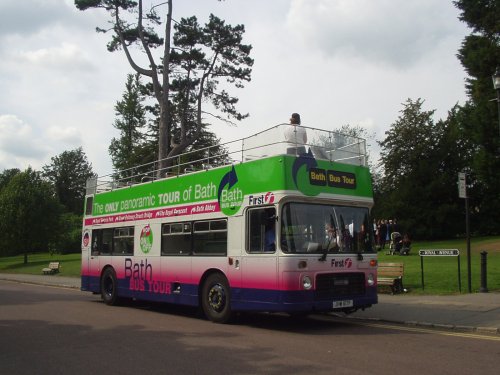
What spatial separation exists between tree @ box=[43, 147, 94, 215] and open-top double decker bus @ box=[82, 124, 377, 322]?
337 ft

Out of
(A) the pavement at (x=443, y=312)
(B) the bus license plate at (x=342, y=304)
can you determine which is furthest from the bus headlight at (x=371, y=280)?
(A) the pavement at (x=443, y=312)

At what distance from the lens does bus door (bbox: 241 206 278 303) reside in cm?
986

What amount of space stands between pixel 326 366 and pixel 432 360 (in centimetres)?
A: 157

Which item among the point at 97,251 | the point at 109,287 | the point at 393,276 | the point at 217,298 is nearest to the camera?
the point at 217,298

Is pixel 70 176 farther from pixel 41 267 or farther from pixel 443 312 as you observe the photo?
pixel 443 312

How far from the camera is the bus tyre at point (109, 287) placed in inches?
597

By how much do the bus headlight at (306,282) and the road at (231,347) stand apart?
0.86m

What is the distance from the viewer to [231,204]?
11.1 metres

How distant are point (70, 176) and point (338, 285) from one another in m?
110

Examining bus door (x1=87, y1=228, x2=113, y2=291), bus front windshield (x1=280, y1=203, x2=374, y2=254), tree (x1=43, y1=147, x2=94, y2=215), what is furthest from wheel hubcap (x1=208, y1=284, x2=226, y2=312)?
tree (x1=43, y1=147, x2=94, y2=215)

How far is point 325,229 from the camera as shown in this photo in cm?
1026

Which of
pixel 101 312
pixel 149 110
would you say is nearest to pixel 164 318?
pixel 101 312

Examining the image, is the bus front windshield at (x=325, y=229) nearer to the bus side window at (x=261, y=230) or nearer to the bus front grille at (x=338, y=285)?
the bus side window at (x=261, y=230)

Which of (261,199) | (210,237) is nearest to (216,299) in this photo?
(210,237)
